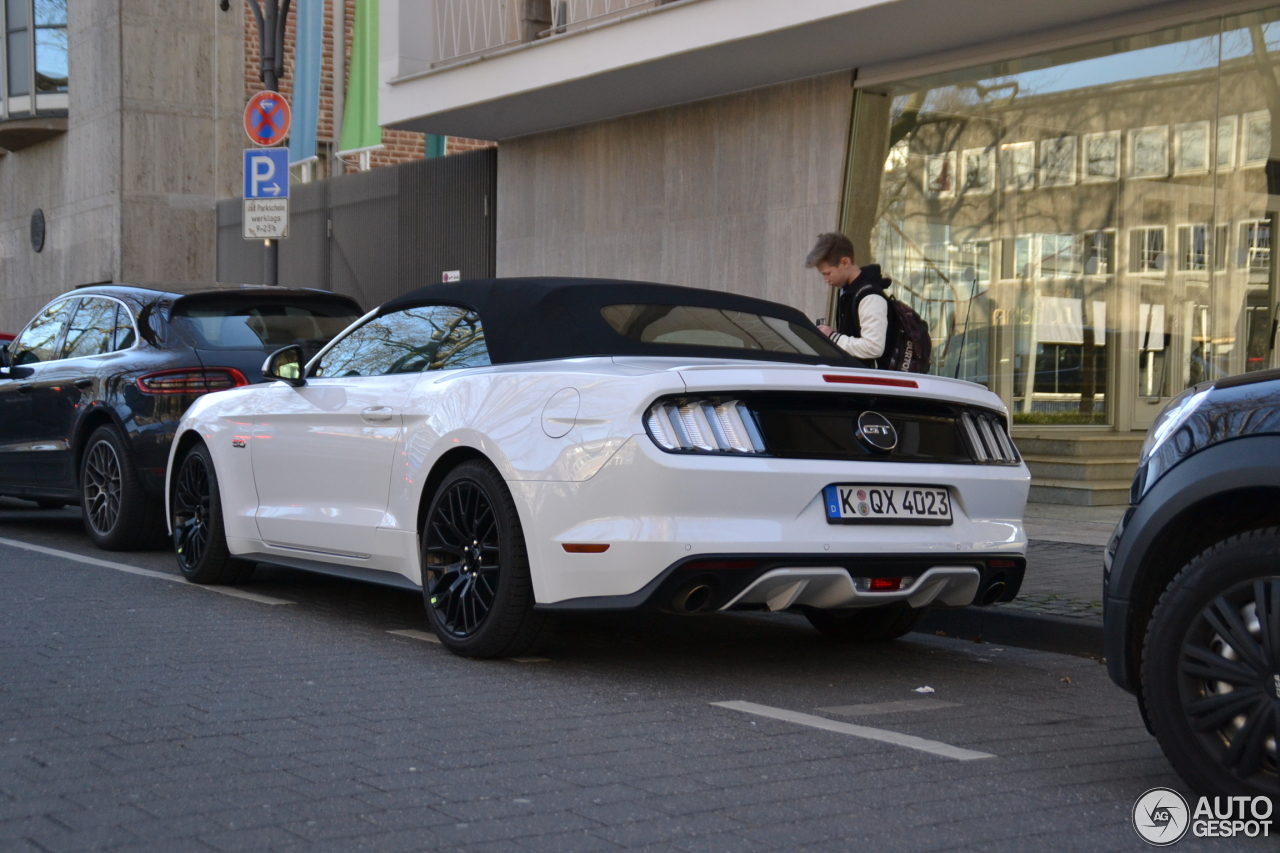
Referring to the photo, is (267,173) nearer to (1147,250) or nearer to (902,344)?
(1147,250)

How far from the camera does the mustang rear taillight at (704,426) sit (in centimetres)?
506

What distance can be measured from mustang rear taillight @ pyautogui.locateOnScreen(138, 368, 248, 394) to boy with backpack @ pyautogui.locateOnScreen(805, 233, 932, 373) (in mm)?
3667

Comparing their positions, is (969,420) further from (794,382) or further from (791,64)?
(791,64)

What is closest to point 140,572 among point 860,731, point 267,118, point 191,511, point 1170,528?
point 191,511

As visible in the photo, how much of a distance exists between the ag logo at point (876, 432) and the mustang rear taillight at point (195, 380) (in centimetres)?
490

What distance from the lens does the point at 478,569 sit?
222 inches

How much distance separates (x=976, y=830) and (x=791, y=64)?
32.6ft

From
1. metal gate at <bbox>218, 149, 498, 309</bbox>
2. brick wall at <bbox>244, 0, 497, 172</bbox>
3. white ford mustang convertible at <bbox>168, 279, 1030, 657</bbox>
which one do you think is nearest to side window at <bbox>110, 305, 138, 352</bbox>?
white ford mustang convertible at <bbox>168, 279, 1030, 657</bbox>

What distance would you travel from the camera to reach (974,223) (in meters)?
12.7

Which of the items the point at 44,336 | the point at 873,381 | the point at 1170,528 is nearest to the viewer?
the point at 1170,528

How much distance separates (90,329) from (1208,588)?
27.2ft

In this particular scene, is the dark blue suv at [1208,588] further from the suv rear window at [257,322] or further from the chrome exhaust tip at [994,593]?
the suv rear window at [257,322]

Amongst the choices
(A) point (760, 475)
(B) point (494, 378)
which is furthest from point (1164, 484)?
(B) point (494, 378)

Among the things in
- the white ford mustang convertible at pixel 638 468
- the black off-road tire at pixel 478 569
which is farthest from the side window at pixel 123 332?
the black off-road tire at pixel 478 569
